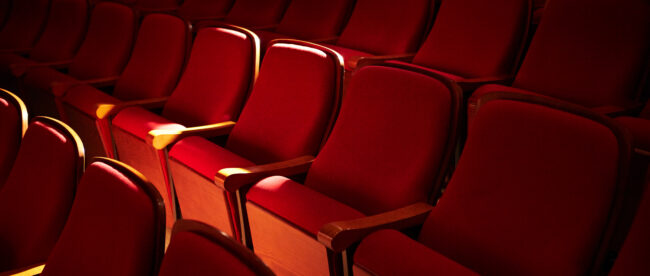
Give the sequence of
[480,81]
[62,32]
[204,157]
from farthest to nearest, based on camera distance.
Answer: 1. [62,32]
2. [480,81]
3. [204,157]

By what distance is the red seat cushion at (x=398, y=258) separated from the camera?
0.79ft

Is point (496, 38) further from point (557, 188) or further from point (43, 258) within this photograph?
point (43, 258)

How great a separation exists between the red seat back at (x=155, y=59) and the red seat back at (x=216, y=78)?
0.04 meters

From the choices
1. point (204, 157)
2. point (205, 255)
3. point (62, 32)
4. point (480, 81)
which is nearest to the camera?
point (205, 255)

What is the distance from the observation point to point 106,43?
0.67 meters

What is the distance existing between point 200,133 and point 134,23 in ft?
0.87

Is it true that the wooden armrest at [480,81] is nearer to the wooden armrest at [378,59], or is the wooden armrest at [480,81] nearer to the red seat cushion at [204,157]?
the wooden armrest at [378,59]

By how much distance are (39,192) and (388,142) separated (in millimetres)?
187

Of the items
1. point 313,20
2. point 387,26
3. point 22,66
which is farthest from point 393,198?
point 22,66

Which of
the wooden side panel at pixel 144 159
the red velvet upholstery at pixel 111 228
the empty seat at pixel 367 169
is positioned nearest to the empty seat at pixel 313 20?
the wooden side panel at pixel 144 159

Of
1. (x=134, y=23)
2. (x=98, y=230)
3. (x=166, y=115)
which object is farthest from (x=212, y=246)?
(x=134, y=23)

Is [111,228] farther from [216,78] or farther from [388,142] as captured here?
[216,78]

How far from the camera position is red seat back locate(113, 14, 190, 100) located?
21.8 inches

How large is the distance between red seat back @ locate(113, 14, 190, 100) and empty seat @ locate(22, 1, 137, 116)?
0.12 feet
